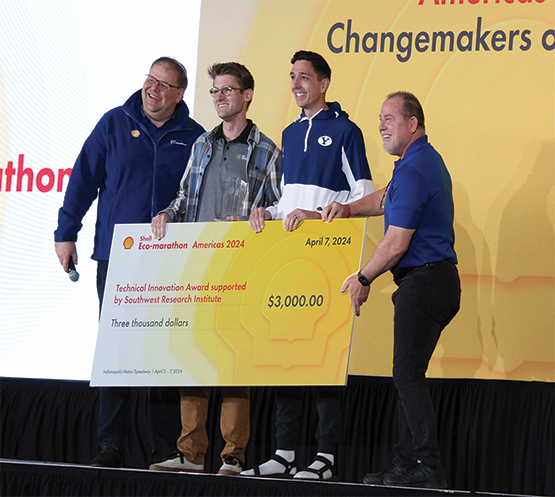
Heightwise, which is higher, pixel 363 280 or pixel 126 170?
pixel 126 170

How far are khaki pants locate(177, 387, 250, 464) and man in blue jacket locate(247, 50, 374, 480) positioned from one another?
0.50 feet

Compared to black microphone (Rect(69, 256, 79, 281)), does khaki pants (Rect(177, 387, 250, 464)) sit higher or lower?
lower

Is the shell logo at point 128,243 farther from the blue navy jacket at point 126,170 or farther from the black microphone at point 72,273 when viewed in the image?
the black microphone at point 72,273

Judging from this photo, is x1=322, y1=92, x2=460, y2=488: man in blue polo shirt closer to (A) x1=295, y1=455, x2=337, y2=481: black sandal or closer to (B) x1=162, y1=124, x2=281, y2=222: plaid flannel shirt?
(A) x1=295, y1=455, x2=337, y2=481: black sandal

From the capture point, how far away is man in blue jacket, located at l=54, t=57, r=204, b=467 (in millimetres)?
3287

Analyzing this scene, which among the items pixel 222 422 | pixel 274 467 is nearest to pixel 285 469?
pixel 274 467

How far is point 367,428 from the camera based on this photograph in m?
3.67

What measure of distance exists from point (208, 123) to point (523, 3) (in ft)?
6.15

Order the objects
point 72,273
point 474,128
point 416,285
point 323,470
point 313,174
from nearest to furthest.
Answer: point 416,285, point 323,470, point 313,174, point 72,273, point 474,128

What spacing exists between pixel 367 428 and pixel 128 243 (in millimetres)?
1554

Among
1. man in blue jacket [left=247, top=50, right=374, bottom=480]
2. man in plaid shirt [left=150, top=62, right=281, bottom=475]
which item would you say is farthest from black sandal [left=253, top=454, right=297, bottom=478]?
man in plaid shirt [left=150, top=62, right=281, bottom=475]

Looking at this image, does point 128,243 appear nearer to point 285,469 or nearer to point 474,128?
point 285,469

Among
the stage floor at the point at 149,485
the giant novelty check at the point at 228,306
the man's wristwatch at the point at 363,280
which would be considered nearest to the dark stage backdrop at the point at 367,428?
the giant novelty check at the point at 228,306

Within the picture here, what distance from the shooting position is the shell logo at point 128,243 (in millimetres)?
3143
